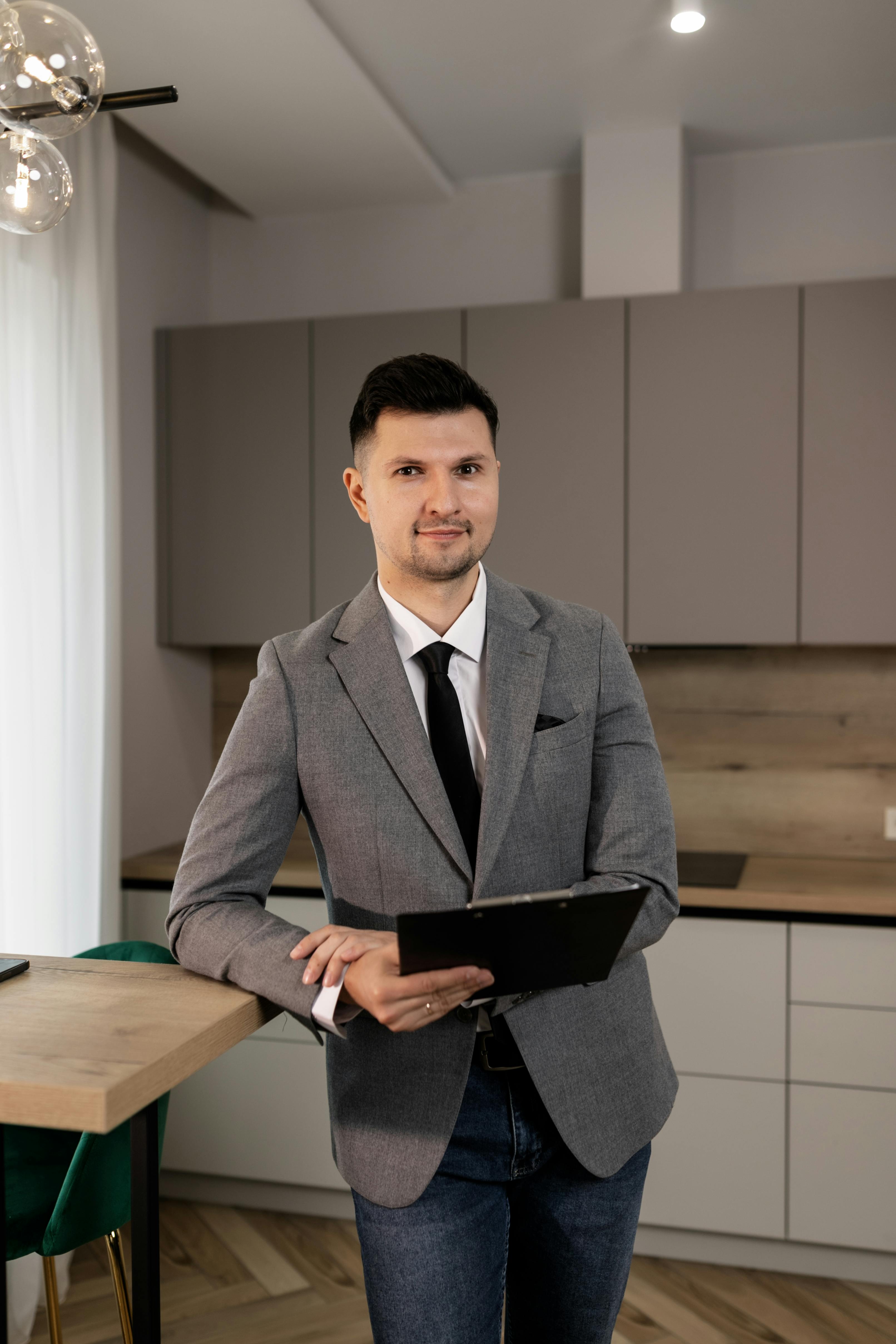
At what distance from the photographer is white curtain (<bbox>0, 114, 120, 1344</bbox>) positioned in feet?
8.13

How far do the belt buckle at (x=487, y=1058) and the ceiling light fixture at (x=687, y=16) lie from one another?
6.94ft

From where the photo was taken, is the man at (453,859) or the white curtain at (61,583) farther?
the white curtain at (61,583)

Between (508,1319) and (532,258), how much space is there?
9.22 feet

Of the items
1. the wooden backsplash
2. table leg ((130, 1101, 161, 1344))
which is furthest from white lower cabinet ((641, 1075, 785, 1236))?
table leg ((130, 1101, 161, 1344))

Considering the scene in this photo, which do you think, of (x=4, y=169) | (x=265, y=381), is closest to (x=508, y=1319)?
(x=4, y=169)

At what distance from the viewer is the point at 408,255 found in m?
3.44

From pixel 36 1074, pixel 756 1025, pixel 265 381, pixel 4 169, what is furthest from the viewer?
pixel 265 381

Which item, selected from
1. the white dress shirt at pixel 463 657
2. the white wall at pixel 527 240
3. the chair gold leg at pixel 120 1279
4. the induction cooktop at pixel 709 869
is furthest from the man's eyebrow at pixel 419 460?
the white wall at pixel 527 240

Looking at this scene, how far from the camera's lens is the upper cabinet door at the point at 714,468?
282cm

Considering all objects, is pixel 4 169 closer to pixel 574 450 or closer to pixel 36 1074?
pixel 36 1074

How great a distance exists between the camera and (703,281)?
127 inches

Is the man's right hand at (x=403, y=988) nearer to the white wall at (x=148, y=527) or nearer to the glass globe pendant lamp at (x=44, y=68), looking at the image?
the glass globe pendant lamp at (x=44, y=68)

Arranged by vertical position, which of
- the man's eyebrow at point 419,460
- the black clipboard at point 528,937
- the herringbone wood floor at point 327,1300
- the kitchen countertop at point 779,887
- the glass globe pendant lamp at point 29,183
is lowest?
the herringbone wood floor at point 327,1300

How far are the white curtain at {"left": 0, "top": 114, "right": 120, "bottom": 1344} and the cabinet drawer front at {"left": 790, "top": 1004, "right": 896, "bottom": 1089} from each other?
1686 mm
